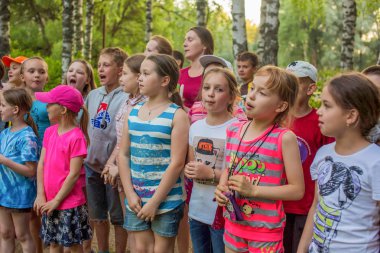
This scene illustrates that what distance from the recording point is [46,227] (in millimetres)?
4137

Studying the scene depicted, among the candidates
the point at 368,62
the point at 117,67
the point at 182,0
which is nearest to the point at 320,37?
the point at 368,62

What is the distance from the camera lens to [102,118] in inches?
186

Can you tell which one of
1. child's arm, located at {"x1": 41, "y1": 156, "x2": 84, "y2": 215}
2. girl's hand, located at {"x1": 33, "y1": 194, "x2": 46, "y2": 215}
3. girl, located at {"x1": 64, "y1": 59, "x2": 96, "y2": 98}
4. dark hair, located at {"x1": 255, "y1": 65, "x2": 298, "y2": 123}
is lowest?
girl's hand, located at {"x1": 33, "y1": 194, "x2": 46, "y2": 215}

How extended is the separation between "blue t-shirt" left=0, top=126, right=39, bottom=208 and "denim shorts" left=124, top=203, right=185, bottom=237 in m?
1.27

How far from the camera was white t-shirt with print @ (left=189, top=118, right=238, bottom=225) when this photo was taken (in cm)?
349

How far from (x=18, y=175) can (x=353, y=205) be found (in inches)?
123

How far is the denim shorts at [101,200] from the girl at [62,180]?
0.49 meters

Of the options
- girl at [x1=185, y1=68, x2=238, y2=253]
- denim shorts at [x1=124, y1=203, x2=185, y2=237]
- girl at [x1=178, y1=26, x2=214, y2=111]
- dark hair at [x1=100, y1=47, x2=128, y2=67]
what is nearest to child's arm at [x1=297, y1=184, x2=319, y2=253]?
girl at [x1=185, y1=68, x2=238, y2=253]

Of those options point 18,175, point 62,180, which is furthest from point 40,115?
point 62,180

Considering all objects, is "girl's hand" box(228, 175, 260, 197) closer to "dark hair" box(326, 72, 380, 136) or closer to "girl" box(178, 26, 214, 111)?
"dark hair" box(326, 72, 380, 136)

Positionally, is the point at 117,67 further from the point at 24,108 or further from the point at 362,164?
the point at 362,164

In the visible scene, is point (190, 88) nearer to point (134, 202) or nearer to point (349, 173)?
point (134, 202)

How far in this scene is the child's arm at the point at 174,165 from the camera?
3.54 meters

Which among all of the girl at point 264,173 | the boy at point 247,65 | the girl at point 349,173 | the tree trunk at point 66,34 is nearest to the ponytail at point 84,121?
the girl at point 264,173
